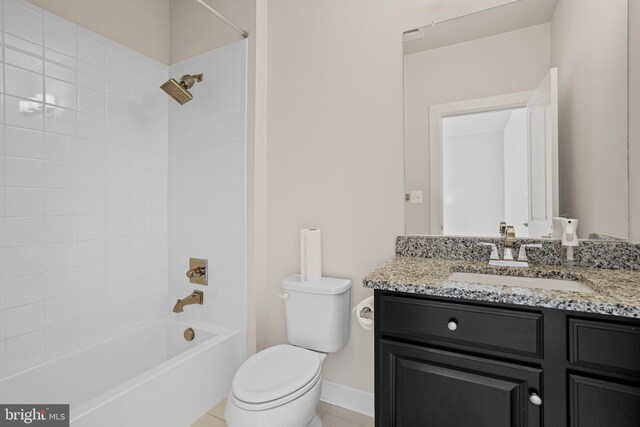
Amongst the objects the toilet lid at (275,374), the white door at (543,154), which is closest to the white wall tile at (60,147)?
the toilet lid at (275,374)

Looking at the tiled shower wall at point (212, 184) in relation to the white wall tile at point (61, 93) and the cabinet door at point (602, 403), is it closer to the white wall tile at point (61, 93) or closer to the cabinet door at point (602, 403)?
the white wall tile at point (61, 93)

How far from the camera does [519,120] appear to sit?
138 centimetres

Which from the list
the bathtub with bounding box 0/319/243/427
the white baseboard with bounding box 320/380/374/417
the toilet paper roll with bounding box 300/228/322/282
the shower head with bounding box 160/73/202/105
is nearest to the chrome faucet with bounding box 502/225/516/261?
the toilet paper roll with bounding box 300/228/322/282

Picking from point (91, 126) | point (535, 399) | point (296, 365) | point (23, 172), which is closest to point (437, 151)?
point (535, 399)

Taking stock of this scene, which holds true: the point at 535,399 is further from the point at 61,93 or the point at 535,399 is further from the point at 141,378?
the point at 61,93

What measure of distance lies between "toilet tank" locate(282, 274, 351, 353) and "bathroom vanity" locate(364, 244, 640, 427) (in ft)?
1.63

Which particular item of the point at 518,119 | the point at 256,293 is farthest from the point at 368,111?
the point at 256,293

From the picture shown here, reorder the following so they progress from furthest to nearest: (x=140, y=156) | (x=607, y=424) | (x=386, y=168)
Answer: (x=140, y=156)
(x=386, y=168)
(x=607, y=424)

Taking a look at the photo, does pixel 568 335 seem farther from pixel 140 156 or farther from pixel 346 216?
pixel 140 156

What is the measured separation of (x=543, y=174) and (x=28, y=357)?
8.47 ft

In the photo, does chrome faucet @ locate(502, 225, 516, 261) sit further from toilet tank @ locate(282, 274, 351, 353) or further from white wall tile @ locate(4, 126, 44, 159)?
white wall tile @ locate(4, 126, 44, 159)

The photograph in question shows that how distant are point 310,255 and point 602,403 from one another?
1208 mm

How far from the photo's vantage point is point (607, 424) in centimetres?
→ 82

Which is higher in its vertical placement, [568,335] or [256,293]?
[568,335]
